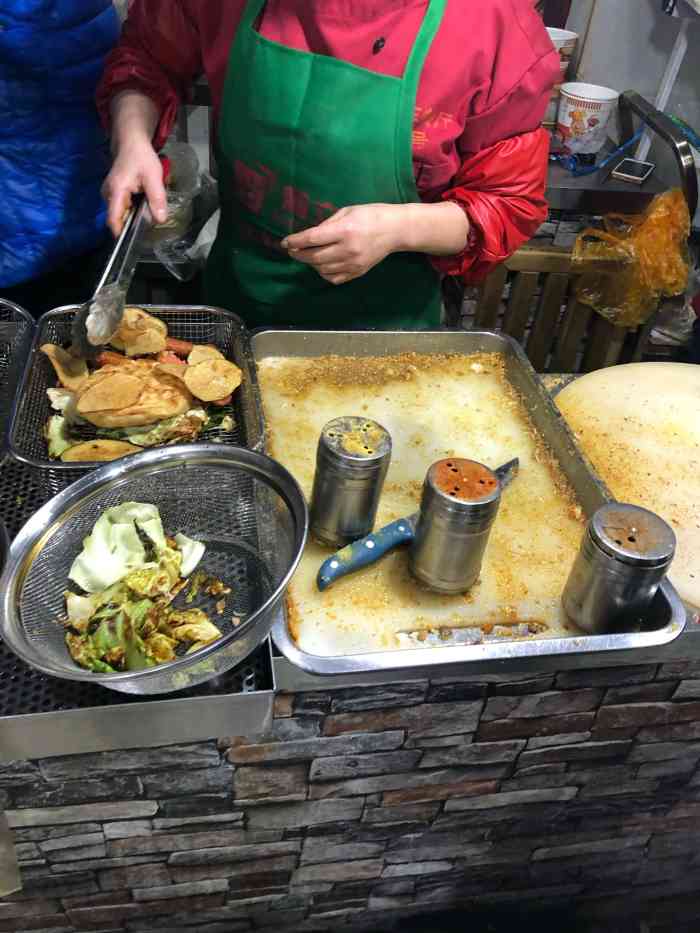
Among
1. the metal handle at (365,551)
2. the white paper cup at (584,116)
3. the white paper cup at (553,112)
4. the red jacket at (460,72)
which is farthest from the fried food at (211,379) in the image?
the white paper cup at (553,112)

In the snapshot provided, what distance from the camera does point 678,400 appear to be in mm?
1612

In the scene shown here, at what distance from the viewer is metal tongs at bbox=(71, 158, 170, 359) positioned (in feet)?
4.46

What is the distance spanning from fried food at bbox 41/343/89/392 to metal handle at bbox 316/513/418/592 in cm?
59

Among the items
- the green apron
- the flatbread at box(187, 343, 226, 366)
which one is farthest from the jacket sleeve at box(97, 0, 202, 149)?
the flatbread at box(187, 343, 226, 366)

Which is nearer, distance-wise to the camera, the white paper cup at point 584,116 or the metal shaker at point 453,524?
the metal shaker at point 453,524

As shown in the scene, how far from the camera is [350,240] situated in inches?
55.6

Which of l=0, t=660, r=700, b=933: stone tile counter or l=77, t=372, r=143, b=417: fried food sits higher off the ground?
l=77, t=372, r=143, b=417: fried food

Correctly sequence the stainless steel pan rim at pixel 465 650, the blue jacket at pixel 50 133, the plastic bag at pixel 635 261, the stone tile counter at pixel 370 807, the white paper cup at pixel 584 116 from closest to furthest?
the stainless steel pan rim at pixel 465 650
the stone tile counter at pixel 370 807
the blue jacket at pixel 50 133
the plastic bag at pixel 635 261
the white paper cup at pixel 584 116

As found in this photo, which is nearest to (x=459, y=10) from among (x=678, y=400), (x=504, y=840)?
(x=678, y=400)

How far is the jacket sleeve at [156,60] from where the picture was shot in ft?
5.41

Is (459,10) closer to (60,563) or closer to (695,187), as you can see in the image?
(60,563)

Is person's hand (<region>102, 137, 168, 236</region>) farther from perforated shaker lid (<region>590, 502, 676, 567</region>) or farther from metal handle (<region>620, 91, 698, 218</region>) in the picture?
metal handle (<region>620, 91, 698, 218</region>)

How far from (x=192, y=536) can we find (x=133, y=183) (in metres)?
0.76

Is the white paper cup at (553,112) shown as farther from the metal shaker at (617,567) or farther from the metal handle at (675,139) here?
the metal shaker at (617,567)
